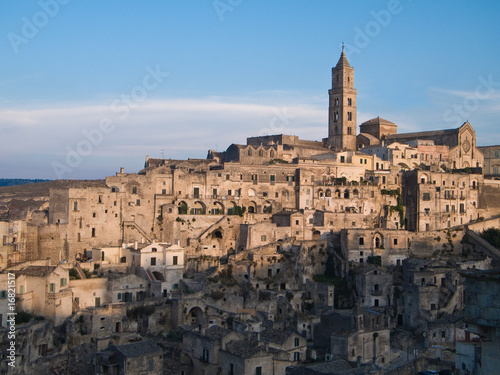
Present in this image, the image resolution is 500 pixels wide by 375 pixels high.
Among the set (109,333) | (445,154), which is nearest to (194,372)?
(109,333)

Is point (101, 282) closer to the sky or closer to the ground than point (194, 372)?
closer to the sky

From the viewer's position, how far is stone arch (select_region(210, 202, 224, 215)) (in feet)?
180

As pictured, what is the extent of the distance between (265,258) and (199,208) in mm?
8801

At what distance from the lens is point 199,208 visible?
54594 mm

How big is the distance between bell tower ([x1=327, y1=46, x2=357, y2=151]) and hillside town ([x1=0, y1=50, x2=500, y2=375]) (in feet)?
0.66

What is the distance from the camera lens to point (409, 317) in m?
44.3

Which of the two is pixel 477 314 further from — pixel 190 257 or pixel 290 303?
pixel 190 257

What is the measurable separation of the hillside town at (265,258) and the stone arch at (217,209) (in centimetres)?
19

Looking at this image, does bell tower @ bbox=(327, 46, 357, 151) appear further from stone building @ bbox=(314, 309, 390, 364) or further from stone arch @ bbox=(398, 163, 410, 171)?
stone building @ bbox=(314, 309, 390, 364)

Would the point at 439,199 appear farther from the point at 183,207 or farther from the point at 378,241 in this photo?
the point at 183,207

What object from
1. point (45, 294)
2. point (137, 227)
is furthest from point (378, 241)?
point (45, 294)

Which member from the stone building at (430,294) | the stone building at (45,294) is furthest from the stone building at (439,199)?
the stone building at (45,294)

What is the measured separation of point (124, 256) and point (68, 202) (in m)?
5.91

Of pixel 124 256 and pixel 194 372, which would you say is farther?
pixel 124 256
